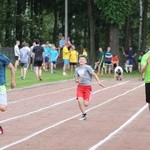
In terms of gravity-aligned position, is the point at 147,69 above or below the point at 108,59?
above

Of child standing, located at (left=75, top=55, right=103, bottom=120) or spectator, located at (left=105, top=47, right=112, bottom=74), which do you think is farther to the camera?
spectator, located at (left=105, top=47, right=112, bottom=74)

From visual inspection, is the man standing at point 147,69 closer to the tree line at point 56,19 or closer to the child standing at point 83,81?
the child standing at point 83,81

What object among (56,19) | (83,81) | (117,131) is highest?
(56,19)

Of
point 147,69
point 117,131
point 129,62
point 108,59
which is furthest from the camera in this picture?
point 129,62

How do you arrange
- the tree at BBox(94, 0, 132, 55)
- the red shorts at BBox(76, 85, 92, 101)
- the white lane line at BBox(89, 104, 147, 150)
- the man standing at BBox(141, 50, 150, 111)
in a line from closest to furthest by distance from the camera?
the white lane line at BBox(89, 104, 147, 150), the man standing at BBox(141, 50, 150, 111), the red shorts at BBox(76, 85, 92, 101), the tree at BBox(94, 0, 132, 55)

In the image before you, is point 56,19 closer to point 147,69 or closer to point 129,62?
point 129,62

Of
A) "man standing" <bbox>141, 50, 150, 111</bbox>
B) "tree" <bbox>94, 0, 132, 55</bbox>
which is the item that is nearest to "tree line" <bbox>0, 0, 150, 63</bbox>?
"tree" <bbox>94, 0, 132, 55</bbox>

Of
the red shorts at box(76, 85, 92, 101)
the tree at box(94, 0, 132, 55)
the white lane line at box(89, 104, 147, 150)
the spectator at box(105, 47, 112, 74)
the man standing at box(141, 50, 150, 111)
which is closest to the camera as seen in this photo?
the white lane line at box(89, 104, 147, 150)

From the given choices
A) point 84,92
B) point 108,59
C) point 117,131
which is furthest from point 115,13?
point 117,131

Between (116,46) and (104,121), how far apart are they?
31.6m

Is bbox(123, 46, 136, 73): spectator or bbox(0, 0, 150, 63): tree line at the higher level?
bbox(0, 0, 150, 63): tree line

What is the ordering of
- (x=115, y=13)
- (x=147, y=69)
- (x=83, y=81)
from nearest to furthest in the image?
(x=147, y=69) < (x=83, y=81) < (x=115, y=13)

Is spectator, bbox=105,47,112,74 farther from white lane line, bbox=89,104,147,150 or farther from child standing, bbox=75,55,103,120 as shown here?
child standing, bbox=75,55,103,120

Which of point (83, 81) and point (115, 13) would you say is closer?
point (83, 81)
